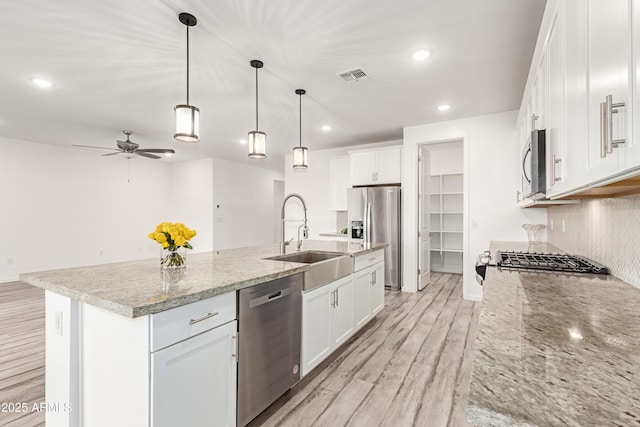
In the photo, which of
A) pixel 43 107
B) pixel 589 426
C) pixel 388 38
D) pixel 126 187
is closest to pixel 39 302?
pixel 43 107

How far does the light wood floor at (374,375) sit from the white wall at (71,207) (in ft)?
8.01

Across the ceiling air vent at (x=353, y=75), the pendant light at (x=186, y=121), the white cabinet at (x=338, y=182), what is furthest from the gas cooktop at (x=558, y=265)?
the white cabinet at (x=338, y=182)

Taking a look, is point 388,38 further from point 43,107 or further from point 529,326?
point 43,107

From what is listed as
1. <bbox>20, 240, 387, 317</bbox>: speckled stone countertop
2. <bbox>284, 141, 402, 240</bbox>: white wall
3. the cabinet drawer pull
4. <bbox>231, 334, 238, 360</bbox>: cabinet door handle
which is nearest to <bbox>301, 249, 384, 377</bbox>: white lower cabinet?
<bbox>20, 240, 387, 317</bbox>: speckled stone countertop

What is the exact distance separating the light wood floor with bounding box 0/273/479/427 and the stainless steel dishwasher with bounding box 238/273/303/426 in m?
0.18

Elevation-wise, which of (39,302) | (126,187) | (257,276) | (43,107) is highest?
(43,107)

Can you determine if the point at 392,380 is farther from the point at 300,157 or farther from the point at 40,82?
the point at 40,82

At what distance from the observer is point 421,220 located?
4.78 m

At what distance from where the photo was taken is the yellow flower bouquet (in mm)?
1751

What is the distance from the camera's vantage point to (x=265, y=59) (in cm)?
270

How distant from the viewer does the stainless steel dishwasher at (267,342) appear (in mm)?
1617

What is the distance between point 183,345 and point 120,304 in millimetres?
314

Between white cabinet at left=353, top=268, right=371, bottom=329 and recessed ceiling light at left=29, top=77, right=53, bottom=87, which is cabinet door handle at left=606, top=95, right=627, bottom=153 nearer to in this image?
white cabinet at left=353, top=268, right=371, bottom=329

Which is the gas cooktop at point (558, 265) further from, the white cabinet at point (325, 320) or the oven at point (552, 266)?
the white cabinet at point (325, 320)
